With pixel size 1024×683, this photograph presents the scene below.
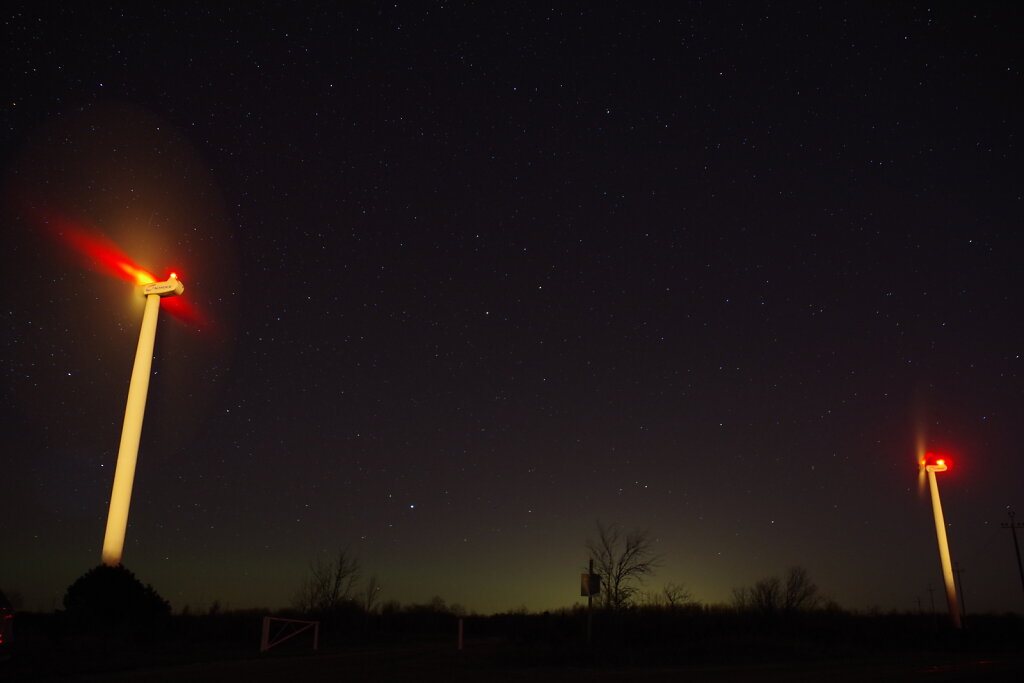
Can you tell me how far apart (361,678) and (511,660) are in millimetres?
6971

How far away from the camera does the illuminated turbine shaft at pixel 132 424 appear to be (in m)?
33.0

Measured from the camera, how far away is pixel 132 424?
35688 millimetres

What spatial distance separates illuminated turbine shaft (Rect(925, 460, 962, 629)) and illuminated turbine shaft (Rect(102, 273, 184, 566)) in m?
50.5

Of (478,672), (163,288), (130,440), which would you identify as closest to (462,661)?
(478,672)

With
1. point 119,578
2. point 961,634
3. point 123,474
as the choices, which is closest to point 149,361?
point 123,474

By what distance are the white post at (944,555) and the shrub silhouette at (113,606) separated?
49.3 meters

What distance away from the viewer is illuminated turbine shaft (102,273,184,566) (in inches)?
1300

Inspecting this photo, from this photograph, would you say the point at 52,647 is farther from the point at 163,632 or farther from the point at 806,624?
the point at 806,624

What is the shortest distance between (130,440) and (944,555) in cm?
5298

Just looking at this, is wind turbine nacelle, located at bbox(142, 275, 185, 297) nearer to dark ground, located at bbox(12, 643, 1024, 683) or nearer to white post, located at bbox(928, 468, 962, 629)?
dark ground, located at bbox(12, 643, 1024, 683)

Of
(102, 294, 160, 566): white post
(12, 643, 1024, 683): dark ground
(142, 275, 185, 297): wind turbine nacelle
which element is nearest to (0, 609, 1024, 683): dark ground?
(12, 643, 1024, 683): dark ground

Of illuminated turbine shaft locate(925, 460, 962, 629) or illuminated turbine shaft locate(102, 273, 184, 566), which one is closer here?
illuminated turbine shaft locate(102, 273, 184, 566)

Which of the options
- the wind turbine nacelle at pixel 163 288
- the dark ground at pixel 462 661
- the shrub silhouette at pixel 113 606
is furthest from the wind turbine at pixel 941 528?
the wind turbine nacelle at pixel 163 288

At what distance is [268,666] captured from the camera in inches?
708
